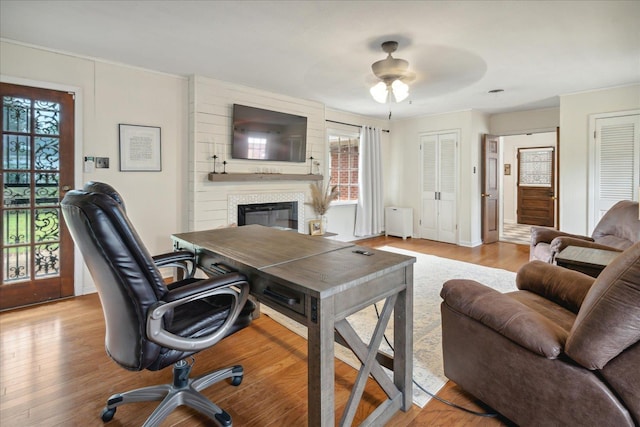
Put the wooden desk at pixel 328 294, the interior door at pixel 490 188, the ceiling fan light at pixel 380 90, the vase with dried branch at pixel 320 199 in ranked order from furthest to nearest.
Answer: the interior door at pixel 490 188, the vase with dried branch at pixel 320 199, the ceiling fan light at pixel 380 90, the wooden desk at pixel 328 294

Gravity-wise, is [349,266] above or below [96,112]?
below

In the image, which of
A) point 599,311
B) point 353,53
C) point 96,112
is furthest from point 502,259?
point 96,112

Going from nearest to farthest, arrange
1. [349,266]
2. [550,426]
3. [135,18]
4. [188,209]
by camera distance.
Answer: [550,426] < [349,266] < [135,18] < [188,209]

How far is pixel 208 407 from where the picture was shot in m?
1.62

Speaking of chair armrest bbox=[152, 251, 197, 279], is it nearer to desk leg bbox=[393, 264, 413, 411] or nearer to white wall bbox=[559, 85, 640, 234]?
desk leg bbox=[393, 264, 413, 411]

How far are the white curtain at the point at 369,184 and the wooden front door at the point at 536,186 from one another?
470cm

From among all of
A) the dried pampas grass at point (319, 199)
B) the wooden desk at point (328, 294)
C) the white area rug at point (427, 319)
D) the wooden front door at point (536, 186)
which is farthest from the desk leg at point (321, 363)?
the wooden front door at point (536, 186)

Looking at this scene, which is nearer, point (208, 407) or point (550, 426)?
point (550, 426)

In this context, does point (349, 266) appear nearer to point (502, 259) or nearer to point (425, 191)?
point (502, 259)

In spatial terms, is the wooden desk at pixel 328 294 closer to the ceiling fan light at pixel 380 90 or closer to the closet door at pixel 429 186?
the ceiling fan light at pixel 380 90

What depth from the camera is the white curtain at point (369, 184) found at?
636 centimetres

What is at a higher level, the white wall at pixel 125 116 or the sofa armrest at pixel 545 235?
the white wall at pixel 125 116

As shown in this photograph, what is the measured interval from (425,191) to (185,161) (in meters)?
4.57

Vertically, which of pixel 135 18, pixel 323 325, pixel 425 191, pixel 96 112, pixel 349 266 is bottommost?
pixel 323 325
